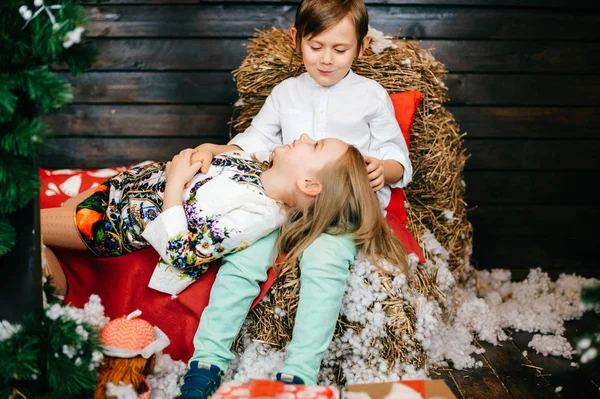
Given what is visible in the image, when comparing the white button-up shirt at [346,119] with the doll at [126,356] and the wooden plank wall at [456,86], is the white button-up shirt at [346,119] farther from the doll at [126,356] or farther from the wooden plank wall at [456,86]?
the doll at [126,356]

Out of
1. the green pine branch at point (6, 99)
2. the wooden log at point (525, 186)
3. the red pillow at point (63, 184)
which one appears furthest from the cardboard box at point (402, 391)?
the wooden log at point (525, 186)

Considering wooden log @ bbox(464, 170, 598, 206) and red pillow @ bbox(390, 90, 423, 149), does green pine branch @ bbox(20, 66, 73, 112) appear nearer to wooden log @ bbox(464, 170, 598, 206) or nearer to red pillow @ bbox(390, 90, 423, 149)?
red pillow @ bbox(390, 90, 423, 149)

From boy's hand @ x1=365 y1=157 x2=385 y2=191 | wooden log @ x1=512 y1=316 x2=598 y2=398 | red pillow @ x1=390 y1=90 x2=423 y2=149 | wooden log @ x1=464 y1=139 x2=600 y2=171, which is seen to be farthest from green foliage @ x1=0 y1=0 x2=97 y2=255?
wooden log @ x1=464 y1=139 x2=600 y2=171

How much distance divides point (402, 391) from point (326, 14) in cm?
136

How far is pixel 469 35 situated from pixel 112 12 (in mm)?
1816

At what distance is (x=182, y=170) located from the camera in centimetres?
217

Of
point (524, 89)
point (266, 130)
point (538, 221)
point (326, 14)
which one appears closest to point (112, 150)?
point (266, 130)

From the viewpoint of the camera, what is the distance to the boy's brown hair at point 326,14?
89.9 inches

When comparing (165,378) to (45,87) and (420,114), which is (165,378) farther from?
(420,114)

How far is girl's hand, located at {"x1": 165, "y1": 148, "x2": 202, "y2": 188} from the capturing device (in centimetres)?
214

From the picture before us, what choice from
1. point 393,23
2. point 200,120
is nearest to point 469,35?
point 393,23

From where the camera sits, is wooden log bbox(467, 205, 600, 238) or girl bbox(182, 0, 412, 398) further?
wooden log bbox(467, 205, 600, 238)

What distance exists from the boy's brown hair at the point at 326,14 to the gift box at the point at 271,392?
1.31 m

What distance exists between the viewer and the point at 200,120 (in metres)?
3.25
